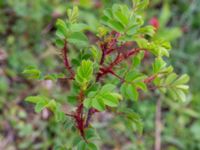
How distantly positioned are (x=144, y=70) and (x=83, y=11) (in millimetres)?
651

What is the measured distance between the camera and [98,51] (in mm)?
1316

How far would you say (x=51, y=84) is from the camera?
Result: 2.84 metres

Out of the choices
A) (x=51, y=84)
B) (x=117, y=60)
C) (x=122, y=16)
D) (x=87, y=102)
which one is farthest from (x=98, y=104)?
(x=51, y=84)

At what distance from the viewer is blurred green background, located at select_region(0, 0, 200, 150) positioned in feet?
9.11

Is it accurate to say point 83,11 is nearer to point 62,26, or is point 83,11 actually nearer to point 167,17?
point 167,17

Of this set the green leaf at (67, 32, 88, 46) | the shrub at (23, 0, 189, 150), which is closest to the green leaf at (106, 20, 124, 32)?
the shrub at (23, 0, 189, 150)

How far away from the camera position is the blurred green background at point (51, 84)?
2.78 meters

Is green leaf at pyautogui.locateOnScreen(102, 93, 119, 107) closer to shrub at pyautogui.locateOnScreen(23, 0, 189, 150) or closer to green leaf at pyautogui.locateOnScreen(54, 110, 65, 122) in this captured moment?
shrub at pyautogui.locateOnScreen(23, 0, 189, 150)

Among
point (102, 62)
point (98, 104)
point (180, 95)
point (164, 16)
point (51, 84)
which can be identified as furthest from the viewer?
point (164, 16)

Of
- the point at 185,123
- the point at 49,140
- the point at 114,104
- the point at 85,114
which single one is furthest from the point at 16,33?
the point at 114,104

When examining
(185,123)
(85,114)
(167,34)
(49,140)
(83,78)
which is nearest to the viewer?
(83,78)

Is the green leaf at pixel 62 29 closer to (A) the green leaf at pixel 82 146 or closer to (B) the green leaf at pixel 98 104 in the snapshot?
(B) the green leaf at pixel 98 104

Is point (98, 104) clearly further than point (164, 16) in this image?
No

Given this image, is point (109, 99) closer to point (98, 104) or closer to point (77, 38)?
point (98, 104)
